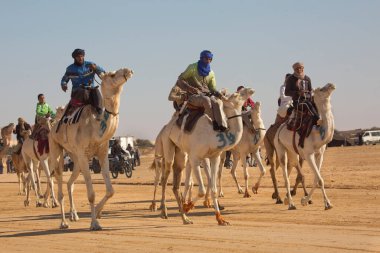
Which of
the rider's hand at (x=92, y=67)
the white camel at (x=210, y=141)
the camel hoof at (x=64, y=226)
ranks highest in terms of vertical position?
the rider's hand at (x=92, y=67)

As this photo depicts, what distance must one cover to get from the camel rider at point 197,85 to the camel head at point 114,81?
187 cm

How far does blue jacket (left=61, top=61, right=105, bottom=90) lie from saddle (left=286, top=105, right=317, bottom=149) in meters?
5.70

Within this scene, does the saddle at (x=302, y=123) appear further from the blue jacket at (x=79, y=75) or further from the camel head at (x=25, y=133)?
the camel head at (x=25, y=133)

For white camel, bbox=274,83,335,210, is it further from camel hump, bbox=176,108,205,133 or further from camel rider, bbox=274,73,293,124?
camel hump, bbox=176,108,205,133

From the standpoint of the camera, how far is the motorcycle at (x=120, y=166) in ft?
170

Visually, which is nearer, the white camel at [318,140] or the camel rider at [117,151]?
the white camel at [318,140]

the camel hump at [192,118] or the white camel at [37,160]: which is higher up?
the camel hump at [192,118]

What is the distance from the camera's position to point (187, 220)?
17.3 meters

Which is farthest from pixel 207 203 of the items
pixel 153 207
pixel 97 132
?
pixel 97 132

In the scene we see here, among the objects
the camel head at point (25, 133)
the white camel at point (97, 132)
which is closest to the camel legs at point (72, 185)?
the white camel at point (97, 132)

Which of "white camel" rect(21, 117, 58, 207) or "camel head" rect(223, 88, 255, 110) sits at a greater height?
"camel head" rect(223, 88, 255, 110)

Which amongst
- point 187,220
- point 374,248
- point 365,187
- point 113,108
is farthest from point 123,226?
point 365,187

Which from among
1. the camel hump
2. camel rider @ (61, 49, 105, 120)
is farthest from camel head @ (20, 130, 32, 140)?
the camel hump

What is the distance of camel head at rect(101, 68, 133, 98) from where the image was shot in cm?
1650
